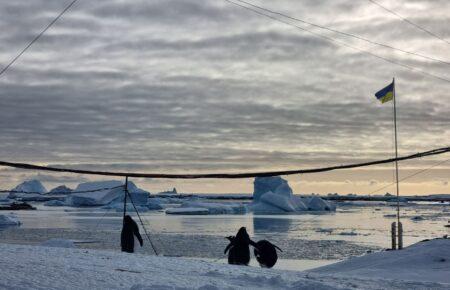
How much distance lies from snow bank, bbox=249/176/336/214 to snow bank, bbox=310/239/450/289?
66.5 m

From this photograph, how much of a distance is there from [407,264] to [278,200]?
223 ft

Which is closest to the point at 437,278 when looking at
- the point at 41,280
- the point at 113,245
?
the point at 41,280

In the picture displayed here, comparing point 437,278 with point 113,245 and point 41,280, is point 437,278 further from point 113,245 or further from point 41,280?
point 113,245

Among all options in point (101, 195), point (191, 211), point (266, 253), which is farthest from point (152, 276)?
point (101, 195)

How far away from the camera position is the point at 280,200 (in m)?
81.3

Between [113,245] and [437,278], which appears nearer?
[437,278]

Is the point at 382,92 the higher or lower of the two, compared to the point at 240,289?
higher

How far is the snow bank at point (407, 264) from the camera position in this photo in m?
11.8

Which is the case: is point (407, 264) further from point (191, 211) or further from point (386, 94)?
point (191, 211)

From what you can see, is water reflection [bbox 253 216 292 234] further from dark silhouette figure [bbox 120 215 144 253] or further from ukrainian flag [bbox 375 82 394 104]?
dark silhouette figure [bbox 120 215 144 253]

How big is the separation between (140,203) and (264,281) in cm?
8470

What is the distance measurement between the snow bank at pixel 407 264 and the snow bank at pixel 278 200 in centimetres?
6647

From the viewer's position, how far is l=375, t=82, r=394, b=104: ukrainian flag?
71.1ft

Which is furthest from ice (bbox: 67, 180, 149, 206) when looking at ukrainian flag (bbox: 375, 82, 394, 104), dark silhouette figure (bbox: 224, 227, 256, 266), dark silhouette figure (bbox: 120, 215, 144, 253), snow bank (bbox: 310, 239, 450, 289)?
snow bank (bbox: 310, 239, 450, 289)
